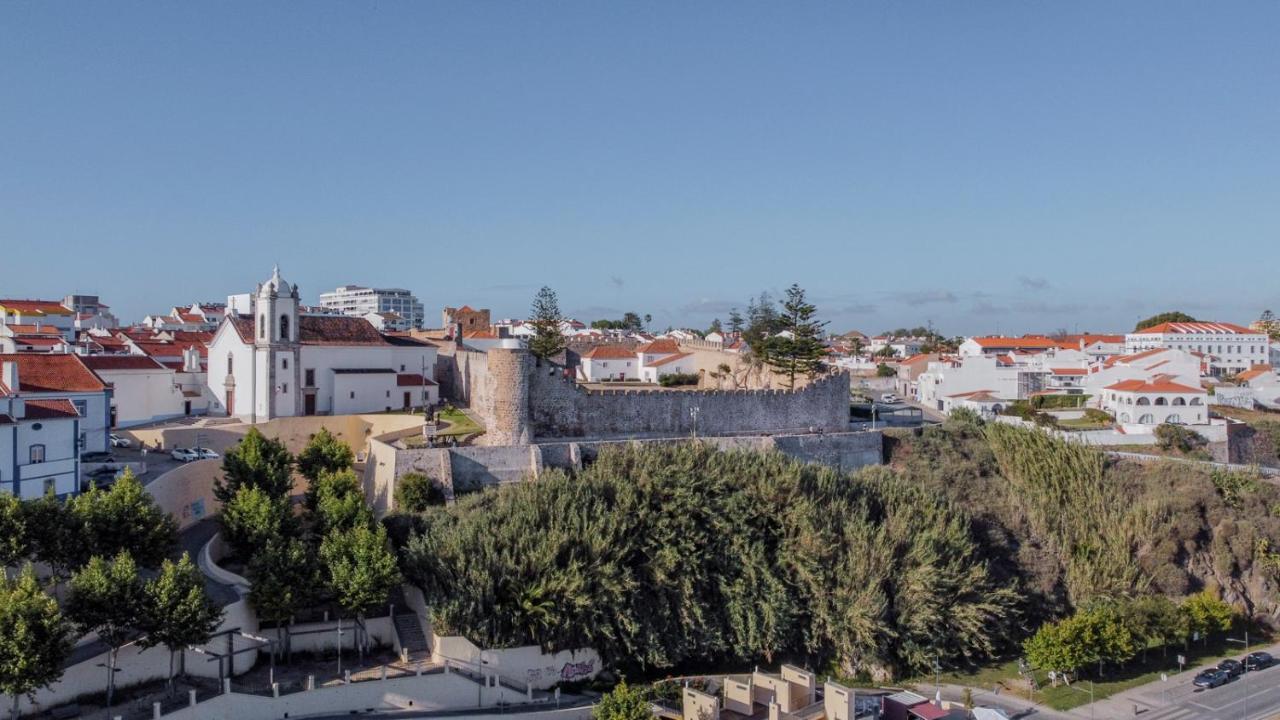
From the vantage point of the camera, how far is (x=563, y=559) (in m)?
19.1

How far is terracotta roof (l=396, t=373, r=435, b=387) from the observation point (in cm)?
3034

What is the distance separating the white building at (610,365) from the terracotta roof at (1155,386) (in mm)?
21335

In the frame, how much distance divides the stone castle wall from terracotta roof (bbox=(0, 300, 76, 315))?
105ft

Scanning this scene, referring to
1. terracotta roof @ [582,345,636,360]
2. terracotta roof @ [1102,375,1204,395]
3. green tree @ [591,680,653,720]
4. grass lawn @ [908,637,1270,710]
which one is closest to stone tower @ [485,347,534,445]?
green tree @ [591,680,653,720]

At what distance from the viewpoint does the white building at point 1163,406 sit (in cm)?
3553

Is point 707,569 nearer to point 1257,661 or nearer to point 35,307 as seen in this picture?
point 1257,661

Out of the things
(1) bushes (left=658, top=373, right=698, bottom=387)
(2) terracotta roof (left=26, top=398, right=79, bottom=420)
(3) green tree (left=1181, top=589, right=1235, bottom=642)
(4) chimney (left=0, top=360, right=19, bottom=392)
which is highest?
(4) chimney (left=0, top=360, right=19, bottom=392)

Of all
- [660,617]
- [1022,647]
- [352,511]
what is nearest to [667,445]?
[660,617]

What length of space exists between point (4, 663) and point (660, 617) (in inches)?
459

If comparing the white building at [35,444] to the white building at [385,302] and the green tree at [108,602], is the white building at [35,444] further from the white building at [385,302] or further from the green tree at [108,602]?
the white building at [385,302]

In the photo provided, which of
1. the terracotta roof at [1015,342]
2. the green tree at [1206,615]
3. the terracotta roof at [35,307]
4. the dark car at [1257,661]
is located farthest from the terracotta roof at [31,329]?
the terracotta roof at [1015,342]

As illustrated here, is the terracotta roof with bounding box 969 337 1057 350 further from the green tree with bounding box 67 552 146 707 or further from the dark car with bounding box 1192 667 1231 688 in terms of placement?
the green tree with bounding box 67 552 146 707

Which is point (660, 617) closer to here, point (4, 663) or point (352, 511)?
point (352, 511)

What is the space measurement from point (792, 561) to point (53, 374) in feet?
60.8
